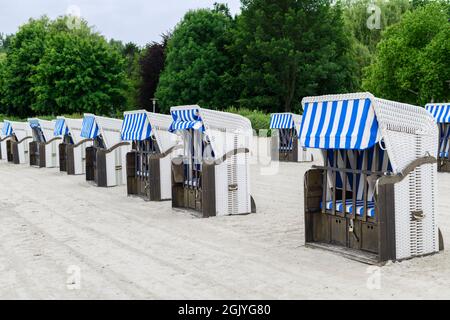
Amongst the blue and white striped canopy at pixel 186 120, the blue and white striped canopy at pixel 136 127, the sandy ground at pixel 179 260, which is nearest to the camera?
the sandy ground at pixel 179 260

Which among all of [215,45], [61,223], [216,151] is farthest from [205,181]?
[215,45]

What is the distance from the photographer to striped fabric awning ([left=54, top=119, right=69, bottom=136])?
79.4 ft

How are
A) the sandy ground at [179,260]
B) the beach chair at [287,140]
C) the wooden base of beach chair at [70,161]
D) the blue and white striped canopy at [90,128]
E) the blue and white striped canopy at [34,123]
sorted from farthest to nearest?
the blue and white striped canopy at [34,123], the beach chair at [287,140], the wooden base of beach chair at [70,161], the blue and white striped canopy at [90,128], the sandy ground at [179,260]

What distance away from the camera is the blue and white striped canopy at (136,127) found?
1471 centimetres

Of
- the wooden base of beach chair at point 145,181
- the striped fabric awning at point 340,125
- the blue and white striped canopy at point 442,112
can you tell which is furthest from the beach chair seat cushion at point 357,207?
the blue and white striped canopy at point 442,112

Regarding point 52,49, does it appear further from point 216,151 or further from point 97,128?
point 216,151

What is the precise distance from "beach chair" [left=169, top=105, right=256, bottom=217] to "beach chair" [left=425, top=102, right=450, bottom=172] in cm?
986

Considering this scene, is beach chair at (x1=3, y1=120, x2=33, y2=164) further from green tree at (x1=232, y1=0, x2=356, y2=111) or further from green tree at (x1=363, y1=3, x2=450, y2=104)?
green tree at (x1=363, y1=3, x2=450, y2=104)

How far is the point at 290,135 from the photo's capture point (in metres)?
28.2

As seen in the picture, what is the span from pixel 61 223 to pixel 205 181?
8.79ft

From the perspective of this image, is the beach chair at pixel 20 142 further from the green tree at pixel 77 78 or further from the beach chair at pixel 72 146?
the green tree at pixel 77 78

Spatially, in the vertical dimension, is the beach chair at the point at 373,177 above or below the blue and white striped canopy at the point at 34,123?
below

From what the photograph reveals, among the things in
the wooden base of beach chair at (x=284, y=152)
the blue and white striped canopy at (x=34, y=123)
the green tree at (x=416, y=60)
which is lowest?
the wooden base of beach chair at (x=284, y=152)
